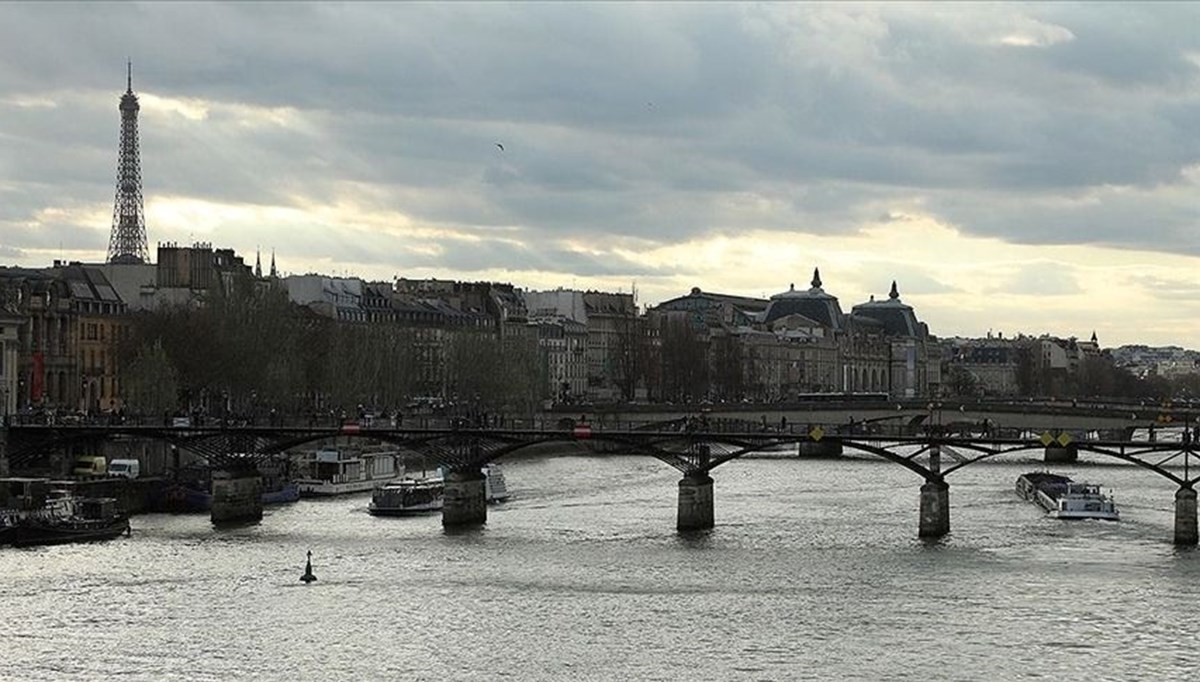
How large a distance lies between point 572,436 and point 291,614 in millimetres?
24851

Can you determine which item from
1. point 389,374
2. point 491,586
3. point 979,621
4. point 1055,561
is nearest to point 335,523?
point 491,586

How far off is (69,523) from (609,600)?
23225 mm

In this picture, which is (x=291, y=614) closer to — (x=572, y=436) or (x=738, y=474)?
(x=572, y=436)

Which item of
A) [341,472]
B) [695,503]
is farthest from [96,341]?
[695,503]

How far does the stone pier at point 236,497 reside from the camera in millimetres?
88000

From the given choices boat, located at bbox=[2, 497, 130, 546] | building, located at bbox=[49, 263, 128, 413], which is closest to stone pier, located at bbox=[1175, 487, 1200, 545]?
boat, located at bbox=[2, 497, 130, 546]

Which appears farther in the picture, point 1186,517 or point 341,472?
point 341,472

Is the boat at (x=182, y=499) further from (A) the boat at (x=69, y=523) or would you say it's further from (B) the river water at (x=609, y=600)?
(A) the boat at (x=69, y=523)

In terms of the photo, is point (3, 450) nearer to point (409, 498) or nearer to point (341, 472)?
point (409, 498)

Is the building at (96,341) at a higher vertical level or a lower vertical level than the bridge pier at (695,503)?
higher

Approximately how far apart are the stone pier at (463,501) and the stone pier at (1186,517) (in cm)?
2588

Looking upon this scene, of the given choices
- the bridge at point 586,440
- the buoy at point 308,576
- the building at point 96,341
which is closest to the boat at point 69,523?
the bridge at point 586,440

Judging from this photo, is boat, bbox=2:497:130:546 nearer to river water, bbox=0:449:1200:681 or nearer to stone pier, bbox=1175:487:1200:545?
river water, bbox=0:449:1200:681

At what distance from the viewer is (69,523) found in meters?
79.0
